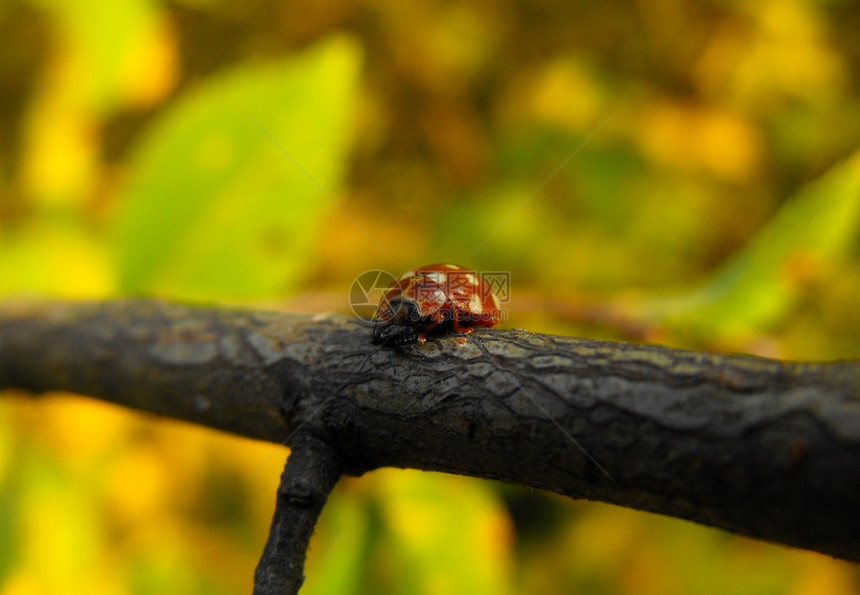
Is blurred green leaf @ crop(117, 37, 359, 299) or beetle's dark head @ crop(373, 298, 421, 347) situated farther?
blurred green leaf @ crop(117, 37, 359, 299)

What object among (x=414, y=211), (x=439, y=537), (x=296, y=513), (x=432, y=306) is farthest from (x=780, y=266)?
(x=414, y=211)

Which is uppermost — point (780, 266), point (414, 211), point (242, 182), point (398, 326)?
point (414, 211)

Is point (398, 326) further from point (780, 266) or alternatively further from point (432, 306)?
point (780, 266)

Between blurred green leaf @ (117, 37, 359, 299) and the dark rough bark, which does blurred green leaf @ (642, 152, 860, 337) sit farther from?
blurred green leaf @ (117, 37, 359, 299)

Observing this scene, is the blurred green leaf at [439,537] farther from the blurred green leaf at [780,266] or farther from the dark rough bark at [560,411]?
the blurred green leaf at [780,266]

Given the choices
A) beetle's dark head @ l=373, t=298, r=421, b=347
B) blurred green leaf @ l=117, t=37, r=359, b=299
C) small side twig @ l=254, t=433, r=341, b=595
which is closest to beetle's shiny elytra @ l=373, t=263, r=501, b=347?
beetle's dark head @ l=373, t=298, r=421, b=347

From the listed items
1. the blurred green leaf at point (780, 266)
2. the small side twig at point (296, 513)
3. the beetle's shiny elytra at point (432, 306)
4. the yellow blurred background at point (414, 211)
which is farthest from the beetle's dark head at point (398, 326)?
the blurred green leaf at point (780, 266)
